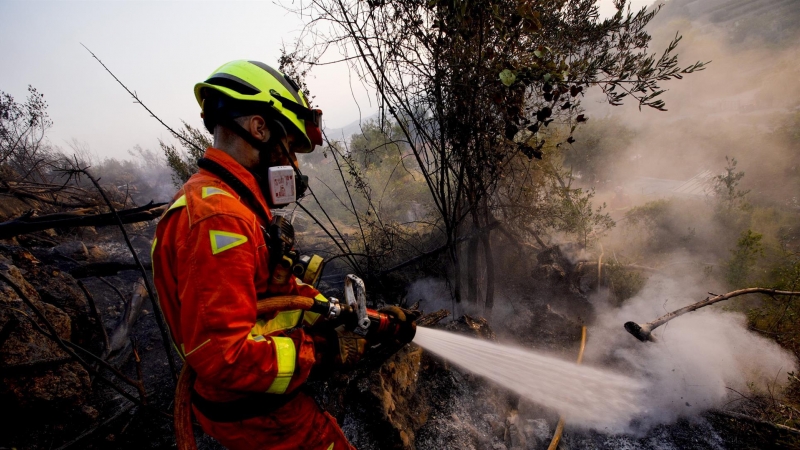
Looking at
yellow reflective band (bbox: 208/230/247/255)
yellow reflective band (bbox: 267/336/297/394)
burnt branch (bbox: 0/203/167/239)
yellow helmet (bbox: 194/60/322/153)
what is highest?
yellow helmet (bbox: 194/60/322/153)

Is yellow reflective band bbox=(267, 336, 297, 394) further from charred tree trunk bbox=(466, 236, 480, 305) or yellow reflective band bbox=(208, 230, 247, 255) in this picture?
charred tree trunk bbox=(466, 236, 480, 305)

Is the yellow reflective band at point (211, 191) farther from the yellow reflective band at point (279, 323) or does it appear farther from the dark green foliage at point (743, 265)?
the dark green foliage at point (743, 265)

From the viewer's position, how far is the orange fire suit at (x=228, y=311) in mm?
1286

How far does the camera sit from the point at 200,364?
129 centimetres

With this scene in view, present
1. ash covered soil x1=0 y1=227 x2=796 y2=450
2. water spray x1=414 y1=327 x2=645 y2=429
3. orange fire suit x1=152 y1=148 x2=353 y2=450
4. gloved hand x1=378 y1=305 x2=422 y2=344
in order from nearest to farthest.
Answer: orange fire suit x1=152 y1=148 x2=353 y2=450, gloved hand x1=378 y1=305 x2=422 y2=344, ash covered soil x1=0 y1=227 x2=796 y2=450, water spray x1=414 y1=327 x2=645 y2=429

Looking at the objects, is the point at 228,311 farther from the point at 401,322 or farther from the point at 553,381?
the point at 553,381

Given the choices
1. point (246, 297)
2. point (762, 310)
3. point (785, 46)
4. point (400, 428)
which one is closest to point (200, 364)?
point (246, 297)

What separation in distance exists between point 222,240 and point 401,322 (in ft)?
4.76

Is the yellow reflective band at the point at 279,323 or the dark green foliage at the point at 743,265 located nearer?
the yellow reflective band at the point at 279,323

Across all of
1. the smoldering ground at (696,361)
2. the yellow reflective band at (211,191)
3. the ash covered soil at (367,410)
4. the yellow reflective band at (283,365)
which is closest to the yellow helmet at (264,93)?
the yellow reflective band at (211,191)

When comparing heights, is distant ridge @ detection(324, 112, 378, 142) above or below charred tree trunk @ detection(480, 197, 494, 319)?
above

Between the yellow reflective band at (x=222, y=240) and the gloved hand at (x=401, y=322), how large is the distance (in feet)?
4.21

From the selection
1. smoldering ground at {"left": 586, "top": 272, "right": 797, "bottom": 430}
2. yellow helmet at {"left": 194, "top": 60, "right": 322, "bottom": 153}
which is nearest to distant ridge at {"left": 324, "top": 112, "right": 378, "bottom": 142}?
yellow helmet at {"left": 194, "top": 60, "right": 322, "bottom": 153}

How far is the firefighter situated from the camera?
1.30 m
